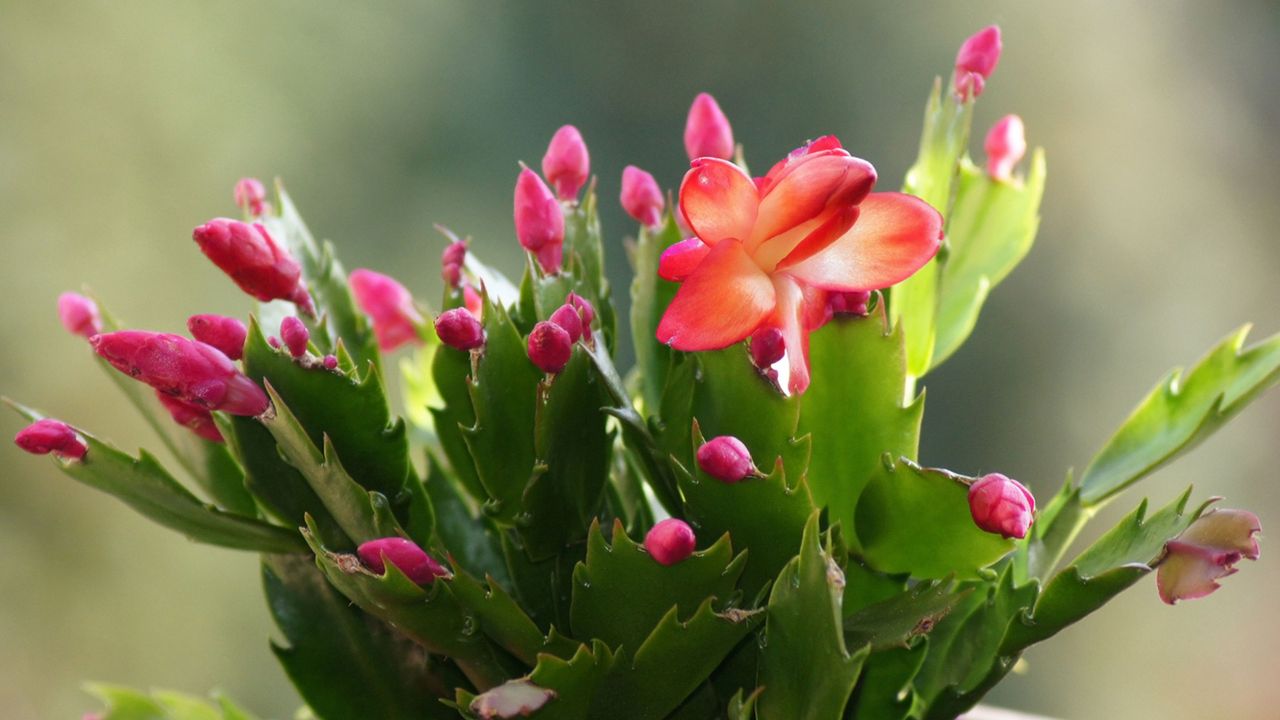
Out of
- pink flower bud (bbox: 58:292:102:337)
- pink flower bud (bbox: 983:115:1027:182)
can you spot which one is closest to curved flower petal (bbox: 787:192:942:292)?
pink flower bud (bbox: 983:115:1027:182)

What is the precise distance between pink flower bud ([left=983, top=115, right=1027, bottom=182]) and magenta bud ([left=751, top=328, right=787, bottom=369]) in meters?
0.31

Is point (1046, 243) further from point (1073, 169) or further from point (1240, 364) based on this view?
point (1240, 364)

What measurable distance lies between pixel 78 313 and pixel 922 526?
0.51m

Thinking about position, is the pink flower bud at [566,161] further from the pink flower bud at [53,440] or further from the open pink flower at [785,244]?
the pink flower bud at [53,440]

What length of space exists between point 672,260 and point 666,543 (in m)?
0.13

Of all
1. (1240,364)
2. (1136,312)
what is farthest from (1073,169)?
(1240,364)

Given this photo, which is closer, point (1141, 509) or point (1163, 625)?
point (1141, 509)

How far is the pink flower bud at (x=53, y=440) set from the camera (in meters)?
0.53

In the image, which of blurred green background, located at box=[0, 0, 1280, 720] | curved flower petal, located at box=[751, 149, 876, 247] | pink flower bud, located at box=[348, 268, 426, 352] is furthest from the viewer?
blurred green background, located at box=[0, 0, 1280, 720]

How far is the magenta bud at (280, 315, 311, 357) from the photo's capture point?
21.3 inches

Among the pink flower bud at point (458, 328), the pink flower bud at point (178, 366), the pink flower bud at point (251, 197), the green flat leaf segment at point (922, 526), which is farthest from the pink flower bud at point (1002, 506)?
the pink flower bud at point (251, 197)

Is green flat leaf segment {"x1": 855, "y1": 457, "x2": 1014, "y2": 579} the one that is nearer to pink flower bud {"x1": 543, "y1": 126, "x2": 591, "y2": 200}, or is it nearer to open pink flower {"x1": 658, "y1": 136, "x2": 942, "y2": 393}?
open pink flower {"x1": 658, "y1": 136, "x2": 942, "y2": 393}

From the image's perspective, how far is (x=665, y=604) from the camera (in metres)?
0.53

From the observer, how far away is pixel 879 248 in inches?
19.6
